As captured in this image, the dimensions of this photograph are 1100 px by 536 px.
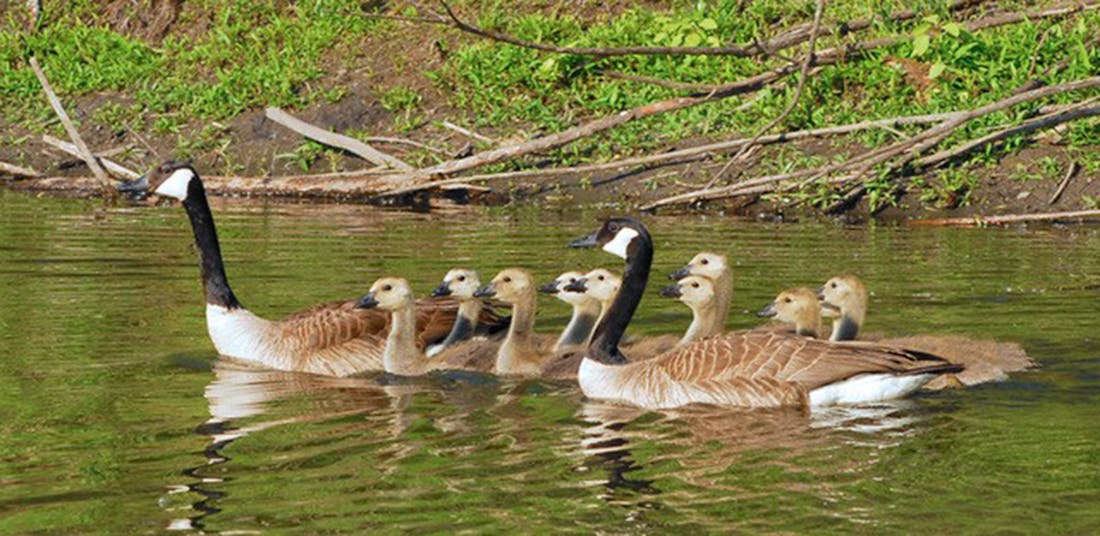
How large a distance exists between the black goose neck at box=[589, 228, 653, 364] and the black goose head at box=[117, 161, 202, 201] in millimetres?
3523

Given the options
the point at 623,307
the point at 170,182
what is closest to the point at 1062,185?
the point at 623,307

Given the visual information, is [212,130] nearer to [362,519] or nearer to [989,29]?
[989,29]

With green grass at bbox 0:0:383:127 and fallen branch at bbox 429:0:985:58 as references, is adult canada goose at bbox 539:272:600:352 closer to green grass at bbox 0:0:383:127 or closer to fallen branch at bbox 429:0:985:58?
fallen branch at bbox 429:0:985:58

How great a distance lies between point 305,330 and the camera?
40.0 ft

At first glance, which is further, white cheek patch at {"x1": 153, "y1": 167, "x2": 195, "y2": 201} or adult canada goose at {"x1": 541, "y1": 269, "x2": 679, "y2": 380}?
white cheek patch at {"x1": 153, "y1": 167, "x2": 195, "y2": 201}

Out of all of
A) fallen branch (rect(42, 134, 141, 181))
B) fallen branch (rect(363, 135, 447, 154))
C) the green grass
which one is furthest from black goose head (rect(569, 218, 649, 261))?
the green grass

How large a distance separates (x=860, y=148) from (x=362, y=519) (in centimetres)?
1223

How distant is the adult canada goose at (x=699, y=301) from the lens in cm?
1195

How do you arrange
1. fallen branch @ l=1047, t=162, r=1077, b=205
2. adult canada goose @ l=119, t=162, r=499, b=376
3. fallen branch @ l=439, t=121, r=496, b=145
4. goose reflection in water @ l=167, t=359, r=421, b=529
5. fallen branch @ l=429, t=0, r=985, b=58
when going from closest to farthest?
1. goose reflection in water @ l=167, t=359, r=421, b=529
2. adult canada goose @ l=119, t=162, r=499, b=376
3. fallen branch @ l=429, t=0, r=985, b=58
4. fallen branch @ l=1047, t=162, r=1077, b=205
5. fallen branch @ l=439, t=121, r=496, b=145

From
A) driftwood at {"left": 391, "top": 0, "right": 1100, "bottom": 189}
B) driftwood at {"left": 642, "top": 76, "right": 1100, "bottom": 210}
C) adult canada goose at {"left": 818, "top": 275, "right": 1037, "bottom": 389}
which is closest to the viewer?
adult canada goose at {"left": 818, "top": 275, "right": 1037, "bottom": 389}

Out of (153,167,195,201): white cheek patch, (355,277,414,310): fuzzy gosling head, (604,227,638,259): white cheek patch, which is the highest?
(153,167,195,201): white cheek patch

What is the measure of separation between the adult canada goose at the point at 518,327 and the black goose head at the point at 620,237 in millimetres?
656

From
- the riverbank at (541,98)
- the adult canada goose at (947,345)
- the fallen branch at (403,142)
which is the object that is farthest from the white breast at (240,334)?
the fallen branch at (403,142)

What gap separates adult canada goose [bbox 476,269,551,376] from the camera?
11.7m
